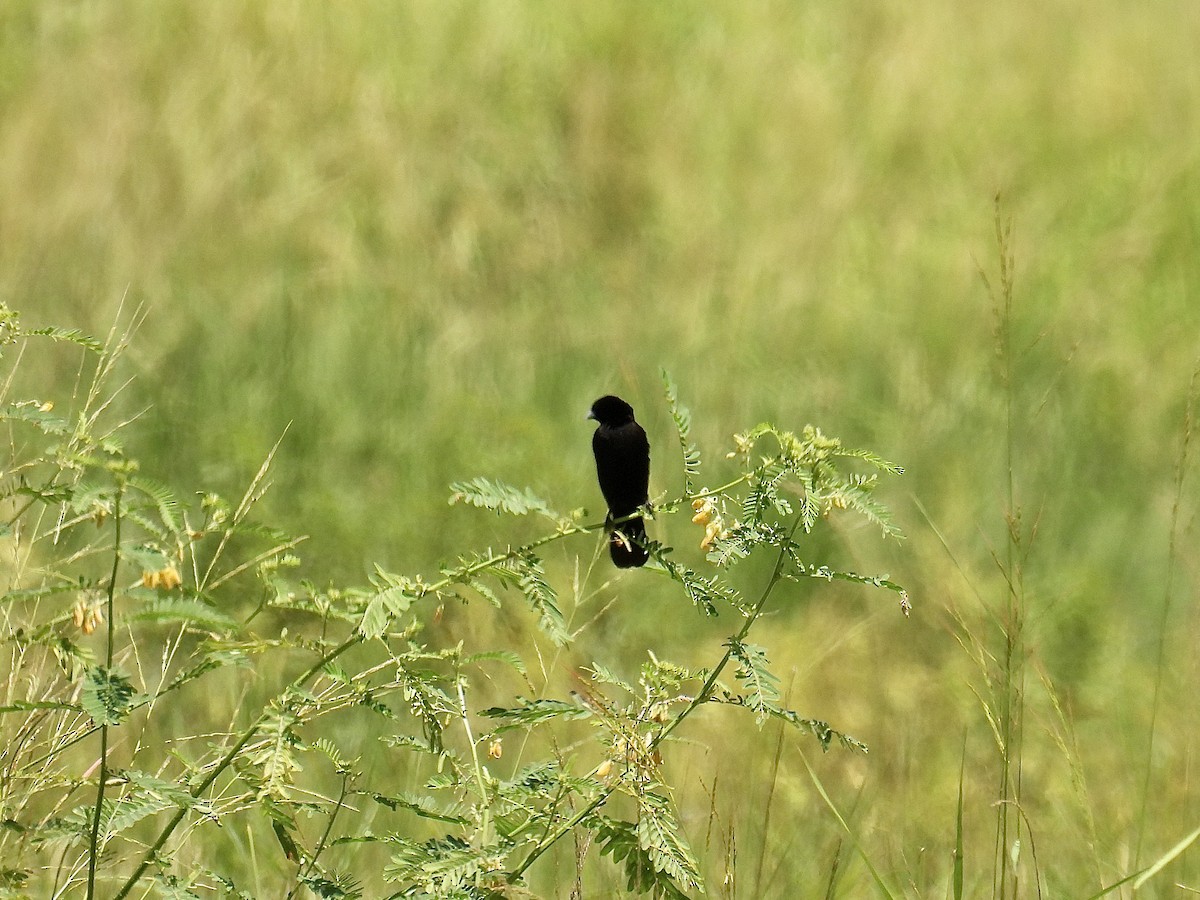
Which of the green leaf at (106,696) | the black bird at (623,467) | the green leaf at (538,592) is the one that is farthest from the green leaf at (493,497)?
the black bird at (623,467)

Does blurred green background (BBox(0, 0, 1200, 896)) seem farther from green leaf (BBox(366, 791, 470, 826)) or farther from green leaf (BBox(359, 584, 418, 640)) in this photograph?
green leaf (BBox(359, 584, 418, 640))

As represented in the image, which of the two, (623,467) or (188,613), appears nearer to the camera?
(188,613)

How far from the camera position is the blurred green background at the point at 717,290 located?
4191 millimetres

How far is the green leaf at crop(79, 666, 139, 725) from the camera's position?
5.22 feet

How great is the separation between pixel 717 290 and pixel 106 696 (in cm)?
475

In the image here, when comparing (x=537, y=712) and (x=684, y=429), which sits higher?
(x=684, y=429)

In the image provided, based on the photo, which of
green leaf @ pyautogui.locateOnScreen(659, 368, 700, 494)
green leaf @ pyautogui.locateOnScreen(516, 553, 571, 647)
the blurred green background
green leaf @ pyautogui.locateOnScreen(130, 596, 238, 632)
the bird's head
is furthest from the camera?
the blurred green background

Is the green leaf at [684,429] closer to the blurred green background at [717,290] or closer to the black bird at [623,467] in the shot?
the black bird at [623,467]

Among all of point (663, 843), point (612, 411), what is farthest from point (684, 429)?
point (612, 411)

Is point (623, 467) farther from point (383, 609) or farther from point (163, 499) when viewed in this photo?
point (163, 499)

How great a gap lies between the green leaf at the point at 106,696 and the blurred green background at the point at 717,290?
163 centimetres

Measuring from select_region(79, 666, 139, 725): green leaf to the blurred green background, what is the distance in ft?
5.33

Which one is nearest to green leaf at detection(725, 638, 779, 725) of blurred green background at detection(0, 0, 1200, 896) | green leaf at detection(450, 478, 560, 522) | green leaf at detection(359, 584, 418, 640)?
green leaf at detection(450, 478, 560, 522)

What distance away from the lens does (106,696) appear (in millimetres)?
1625
